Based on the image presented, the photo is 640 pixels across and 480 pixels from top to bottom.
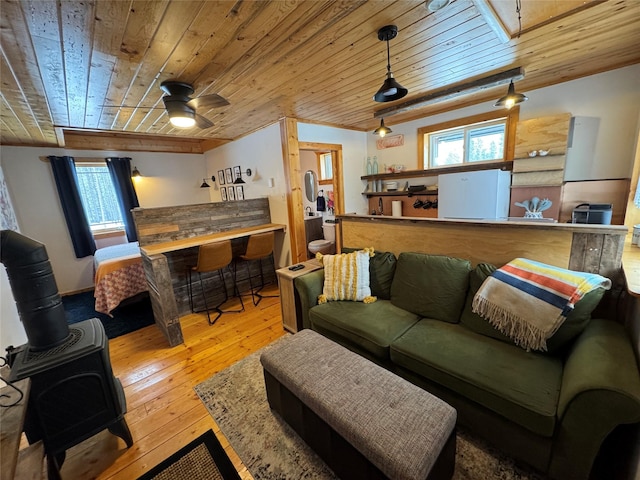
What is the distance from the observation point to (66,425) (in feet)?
4.53

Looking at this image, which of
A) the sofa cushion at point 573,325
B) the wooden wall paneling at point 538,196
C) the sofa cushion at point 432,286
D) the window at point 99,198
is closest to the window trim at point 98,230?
the window at point 99,198

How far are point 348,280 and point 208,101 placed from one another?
74.0 inches

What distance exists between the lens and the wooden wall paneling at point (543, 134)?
2830 millimetres

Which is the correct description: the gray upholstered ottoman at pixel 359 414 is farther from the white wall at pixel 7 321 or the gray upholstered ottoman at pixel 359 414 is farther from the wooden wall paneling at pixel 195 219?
the wooden wall paneling at pixel 195 219

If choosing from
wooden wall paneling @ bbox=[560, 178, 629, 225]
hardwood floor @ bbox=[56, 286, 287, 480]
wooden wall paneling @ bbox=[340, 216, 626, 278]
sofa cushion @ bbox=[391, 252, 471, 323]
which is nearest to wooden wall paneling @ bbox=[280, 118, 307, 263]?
hardwood floor @ bbox=[56, 286, 287, 480]

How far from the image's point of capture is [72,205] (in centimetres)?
416

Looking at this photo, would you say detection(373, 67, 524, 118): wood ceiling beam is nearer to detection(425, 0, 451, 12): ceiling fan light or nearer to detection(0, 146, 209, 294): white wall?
detection(425, 0, 451, 12): ceiling fan light

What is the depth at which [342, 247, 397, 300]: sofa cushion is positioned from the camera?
7.43ft

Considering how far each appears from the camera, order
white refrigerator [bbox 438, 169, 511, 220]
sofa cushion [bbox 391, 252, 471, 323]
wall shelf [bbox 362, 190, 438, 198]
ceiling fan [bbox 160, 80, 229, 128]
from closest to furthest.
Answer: sofa cushion [bbox 391, 252, 471, 323] → ceiling fan [bbox 160, 80, 229, 128] → white refrigerator [bbox 438, 169, 511, 220] → wall shelf [bbox 362, 190, 438, 198]

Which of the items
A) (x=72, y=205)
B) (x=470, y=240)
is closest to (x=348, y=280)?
(x=470, y=240)

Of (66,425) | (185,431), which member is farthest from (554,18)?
(66,425)

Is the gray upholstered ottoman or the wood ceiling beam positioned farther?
the wood ceiling beam

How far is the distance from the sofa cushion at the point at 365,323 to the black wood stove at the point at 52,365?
1.40m

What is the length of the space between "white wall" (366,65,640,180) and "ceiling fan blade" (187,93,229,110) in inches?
137
